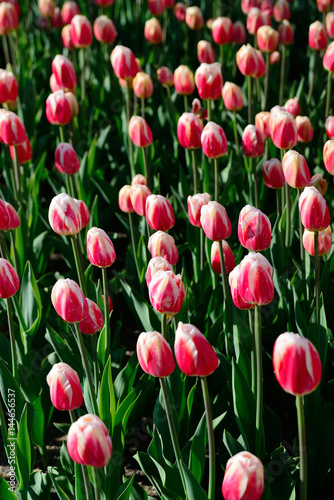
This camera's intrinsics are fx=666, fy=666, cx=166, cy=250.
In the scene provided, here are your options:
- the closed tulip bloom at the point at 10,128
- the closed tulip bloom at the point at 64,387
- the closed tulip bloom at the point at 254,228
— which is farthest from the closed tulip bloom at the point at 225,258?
the closed tulip bloom at the point at 10,128

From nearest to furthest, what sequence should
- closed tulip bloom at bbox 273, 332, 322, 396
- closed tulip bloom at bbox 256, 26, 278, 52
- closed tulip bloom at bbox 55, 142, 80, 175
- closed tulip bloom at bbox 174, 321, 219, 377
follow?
1. closed tulip bloom at bbox 273, 332, 322, 396
2. closed tulip bloom at bbox 174, 321, 219, 377
3. closed tulip bloom at bbox 55, 142, 80, 175
4. closed tulip bloom at bbox 256, 26, 278, 52

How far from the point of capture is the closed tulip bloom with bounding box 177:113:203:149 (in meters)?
2.31

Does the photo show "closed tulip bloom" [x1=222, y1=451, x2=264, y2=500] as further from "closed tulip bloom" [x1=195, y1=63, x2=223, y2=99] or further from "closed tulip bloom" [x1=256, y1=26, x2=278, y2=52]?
"closed tulip bloom" [x1=256, y1=26, x2=278, y2=52]

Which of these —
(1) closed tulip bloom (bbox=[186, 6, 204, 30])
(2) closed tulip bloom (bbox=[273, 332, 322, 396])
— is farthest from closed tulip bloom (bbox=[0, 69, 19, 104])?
(2) closed tulip bloom (bbox=[273, 332, 322, 396])

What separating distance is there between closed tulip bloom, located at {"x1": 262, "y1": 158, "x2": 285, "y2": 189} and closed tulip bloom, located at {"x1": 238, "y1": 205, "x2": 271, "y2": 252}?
2.17 ft

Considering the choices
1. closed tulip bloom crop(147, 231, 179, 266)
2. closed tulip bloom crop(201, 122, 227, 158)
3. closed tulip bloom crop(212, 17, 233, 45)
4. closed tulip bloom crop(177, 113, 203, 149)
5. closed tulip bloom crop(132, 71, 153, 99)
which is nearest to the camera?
closed tulip bloom crop(147, 231, 179, 266)

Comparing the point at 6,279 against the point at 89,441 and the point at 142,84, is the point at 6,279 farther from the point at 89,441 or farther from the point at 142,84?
the point at 142,84

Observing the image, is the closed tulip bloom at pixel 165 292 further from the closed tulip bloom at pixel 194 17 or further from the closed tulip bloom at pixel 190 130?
the closed tulip bloom at pixel 194 17

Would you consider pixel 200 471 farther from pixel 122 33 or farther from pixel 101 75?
pixel 122 33

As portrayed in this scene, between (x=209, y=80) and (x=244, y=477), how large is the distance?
1711 mm

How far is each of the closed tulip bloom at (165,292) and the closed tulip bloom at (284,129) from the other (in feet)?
2.64

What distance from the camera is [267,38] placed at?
313 centimetres

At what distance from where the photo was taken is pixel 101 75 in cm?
417

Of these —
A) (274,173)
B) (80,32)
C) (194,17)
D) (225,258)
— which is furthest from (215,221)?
(194,17)
